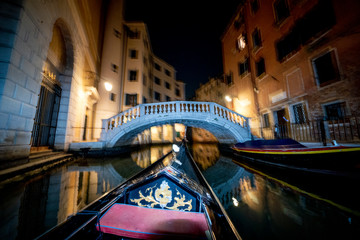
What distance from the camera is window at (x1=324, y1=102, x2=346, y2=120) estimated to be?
5.02 m

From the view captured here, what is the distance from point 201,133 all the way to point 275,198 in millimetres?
15385

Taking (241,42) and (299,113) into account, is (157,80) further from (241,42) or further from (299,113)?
(299,113)

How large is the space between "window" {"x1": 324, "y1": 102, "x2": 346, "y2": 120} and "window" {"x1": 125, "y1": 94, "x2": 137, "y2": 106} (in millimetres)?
11759

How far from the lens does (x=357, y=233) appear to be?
4.66 ft

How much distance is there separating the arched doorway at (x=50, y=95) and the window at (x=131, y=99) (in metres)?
5.61

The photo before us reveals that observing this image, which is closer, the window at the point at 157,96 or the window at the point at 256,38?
the window at the point at 256,38

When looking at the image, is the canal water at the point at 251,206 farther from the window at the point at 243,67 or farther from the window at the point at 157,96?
the window at the point at 157,96

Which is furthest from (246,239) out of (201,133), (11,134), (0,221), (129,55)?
(201,133)

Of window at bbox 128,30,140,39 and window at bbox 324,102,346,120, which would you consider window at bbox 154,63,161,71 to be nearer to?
window at bbox 128,30,140,39

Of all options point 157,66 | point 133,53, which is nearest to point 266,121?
point 133,53

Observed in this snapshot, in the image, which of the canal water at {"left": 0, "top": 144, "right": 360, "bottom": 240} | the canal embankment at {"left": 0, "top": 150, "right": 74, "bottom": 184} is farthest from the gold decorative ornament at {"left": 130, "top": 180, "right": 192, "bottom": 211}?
the canal embankment at {"left": 0, "top": 150, "right": 74, "bottom": 184}

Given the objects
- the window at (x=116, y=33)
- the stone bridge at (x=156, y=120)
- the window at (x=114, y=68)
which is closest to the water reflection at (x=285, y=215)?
the stone bridge at (x=156, y=120)

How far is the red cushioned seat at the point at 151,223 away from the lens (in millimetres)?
847

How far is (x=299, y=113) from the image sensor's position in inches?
258
